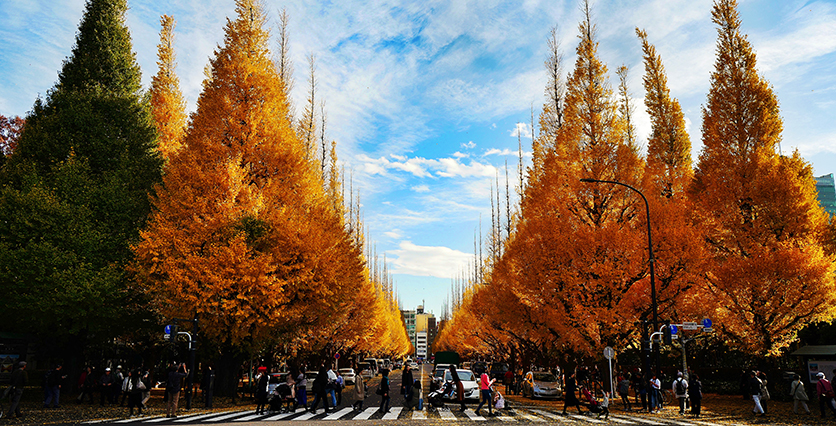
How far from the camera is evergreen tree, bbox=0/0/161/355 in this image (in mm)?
20172

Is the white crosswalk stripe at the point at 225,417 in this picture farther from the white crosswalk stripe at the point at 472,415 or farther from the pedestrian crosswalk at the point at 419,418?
the white crosswalk stripe at the point at 472,415

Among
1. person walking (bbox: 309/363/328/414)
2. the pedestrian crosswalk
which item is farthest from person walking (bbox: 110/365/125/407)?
person walking (bbox: 309/363/328/414)

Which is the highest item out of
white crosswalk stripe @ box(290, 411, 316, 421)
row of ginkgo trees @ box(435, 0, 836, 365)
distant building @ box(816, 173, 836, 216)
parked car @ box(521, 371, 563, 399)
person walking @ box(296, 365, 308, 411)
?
distant building @ box(816, 173, 836, 216)

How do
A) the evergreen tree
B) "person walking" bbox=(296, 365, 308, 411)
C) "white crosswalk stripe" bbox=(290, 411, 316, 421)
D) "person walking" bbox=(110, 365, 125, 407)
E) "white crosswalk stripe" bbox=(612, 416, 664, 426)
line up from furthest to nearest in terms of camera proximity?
"person walking" bbox=(110, 365, 125, 407) → the evergreen tree → "person walking" bbox=(296, 365, 308, 411) → "white crosswalk stripe" bbox=(290, 411, 316, 421) → "white crosswalk stripe" bbox=(612, 416, 664, 426)

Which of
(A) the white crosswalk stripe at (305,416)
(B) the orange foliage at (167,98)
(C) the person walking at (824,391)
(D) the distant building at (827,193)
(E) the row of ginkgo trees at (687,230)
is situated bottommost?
(A) the white crosswalk stripe at (305,416)

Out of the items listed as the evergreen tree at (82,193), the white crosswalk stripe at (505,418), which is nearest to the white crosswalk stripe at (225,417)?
the evergreen tree at (82,193)

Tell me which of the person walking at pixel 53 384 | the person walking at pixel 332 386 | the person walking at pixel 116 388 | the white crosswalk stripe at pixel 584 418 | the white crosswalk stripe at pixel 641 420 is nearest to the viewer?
the white crosswalk stripe at pixel 641 420

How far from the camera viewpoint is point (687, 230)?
67.3 feet

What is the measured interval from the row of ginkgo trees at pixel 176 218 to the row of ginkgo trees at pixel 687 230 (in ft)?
32.5

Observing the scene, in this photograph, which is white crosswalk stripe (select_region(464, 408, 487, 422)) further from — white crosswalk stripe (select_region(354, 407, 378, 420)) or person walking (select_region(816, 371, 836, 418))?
person walking (select_region(816, 371, 836, 418))

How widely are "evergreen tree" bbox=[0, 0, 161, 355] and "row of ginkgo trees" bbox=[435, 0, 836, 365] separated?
18.9 metres

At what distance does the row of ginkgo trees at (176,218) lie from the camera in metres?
19.5

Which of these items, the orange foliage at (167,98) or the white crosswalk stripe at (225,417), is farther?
the orange foliage at (167,98)

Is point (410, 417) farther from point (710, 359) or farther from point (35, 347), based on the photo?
point (710, 359)
